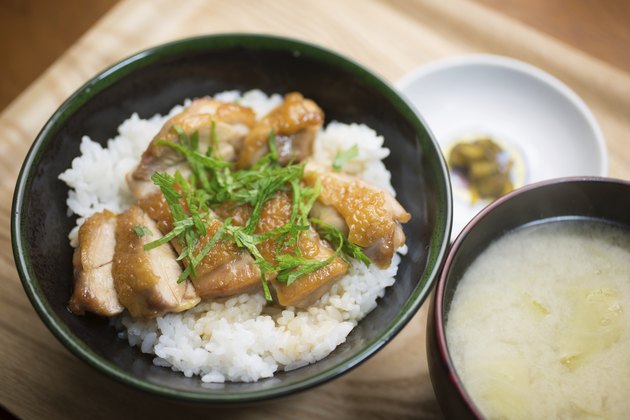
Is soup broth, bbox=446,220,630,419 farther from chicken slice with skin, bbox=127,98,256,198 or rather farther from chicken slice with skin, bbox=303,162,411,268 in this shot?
chicken slice with skin, bbox=127,98,256,198

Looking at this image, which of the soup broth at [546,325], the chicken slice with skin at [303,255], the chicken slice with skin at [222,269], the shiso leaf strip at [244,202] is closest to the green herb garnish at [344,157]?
the shiso leaf strip at [244,202]

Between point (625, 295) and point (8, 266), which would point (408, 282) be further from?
point (8, 266)

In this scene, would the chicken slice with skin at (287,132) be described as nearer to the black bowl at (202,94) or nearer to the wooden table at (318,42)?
the black bowl at (202,94)

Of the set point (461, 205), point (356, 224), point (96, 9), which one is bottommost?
point (461, 205)

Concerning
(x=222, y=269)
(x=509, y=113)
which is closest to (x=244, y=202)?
(x=222, y=269)

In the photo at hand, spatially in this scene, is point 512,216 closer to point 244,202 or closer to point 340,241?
point 340,241

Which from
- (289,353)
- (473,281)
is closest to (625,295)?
(473,281)
